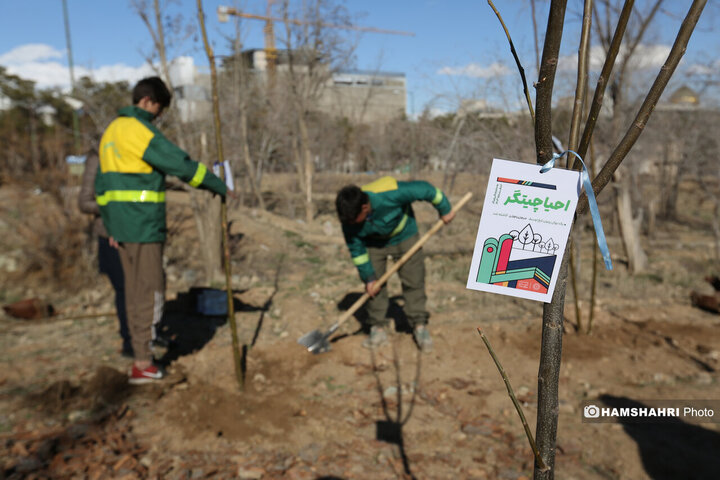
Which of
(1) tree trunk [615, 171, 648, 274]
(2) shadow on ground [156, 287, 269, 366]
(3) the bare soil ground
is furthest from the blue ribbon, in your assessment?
(1) tree trunk [615, 171, 648, 274]

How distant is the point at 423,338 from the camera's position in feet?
14.6

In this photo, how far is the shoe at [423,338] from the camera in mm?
4406

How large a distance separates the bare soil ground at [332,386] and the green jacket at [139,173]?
116cm

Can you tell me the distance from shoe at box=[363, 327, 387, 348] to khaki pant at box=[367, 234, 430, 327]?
0.08 meters

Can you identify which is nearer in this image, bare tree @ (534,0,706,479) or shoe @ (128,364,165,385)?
bare tree @ (534,0,706,479)

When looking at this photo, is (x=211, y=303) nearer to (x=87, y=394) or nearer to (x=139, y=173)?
(x=87, y=394)

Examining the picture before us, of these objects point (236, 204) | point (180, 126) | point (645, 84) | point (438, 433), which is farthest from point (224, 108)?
point (438, 433)

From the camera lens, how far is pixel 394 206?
13.9 ft

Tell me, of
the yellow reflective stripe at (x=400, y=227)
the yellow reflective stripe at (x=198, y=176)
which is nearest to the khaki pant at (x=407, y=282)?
the yellow reflective stripe at (x=400, y=227)

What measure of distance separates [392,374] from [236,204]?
936 cm

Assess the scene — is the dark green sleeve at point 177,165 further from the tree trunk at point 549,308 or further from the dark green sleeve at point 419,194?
the tree trunk at point 549,308

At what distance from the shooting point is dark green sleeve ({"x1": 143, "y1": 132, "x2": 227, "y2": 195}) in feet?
11.0

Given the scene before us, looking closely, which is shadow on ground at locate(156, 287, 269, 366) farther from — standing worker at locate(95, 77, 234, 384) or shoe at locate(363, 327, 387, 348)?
shoe at locate(363, 327, 387, 348)

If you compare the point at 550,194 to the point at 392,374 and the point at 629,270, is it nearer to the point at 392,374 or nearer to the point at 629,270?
the point at 392,374
